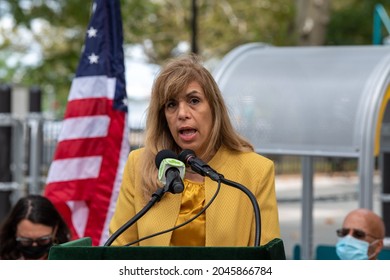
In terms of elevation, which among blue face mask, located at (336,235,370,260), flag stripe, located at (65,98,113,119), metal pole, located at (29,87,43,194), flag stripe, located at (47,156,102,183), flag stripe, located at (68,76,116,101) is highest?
flag stripe, located at (68,76,116,101)

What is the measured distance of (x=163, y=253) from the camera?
2.80 m

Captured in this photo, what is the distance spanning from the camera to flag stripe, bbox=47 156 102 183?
694 centimetres

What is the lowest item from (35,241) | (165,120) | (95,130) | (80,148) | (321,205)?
(321,205)

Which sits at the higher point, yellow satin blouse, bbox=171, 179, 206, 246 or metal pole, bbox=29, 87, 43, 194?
yellow satin blouse, bbox=171, 179, 206, 246

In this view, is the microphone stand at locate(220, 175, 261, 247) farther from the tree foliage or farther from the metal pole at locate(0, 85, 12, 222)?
the tree foliage

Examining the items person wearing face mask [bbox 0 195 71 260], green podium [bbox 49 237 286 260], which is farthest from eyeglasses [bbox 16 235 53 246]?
green podium [bbox 49 237 286 260]

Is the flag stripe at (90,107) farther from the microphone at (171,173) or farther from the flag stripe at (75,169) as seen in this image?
the microphone at (171,173)

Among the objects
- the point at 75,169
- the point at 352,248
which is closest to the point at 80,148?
the point at 75,169

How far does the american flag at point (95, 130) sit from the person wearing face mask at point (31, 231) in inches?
55.6

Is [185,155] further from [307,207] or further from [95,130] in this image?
[307,207]

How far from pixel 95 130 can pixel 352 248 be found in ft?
7.22

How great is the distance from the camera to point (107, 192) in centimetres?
694

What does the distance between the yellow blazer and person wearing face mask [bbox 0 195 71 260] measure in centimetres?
150

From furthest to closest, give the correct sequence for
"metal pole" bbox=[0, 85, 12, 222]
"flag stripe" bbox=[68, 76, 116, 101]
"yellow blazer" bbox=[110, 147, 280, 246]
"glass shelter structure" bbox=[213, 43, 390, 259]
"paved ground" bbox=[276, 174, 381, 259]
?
"paved ground" bbox=[276, 174, 381, 259] < "metal pole" bbox=[0, 85, 12, 222] < "flag stripe" bbox=[68, 76, 116, 101] < "glass shelter structure" bbox=[213, 43, 390, 259] < "yellow blazer" bbox=[110, 147, 280, 246]
